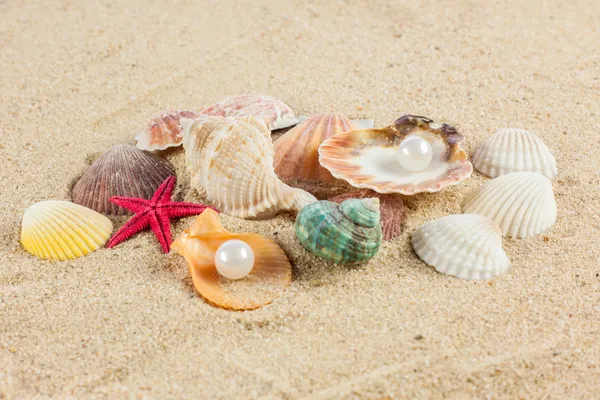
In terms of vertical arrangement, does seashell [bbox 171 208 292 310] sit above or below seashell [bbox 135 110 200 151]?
below

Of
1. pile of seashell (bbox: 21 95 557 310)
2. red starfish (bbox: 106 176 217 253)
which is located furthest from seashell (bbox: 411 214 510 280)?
red starfish (bbox: 106 176 217 253)

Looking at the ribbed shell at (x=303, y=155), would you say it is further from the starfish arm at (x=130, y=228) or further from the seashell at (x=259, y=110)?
the starfish arm at (x=130, y=228)

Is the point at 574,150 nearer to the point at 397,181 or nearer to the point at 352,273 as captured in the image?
the point at 397,181

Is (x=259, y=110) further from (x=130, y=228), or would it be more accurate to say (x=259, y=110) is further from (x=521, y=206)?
(x=521, y=206)

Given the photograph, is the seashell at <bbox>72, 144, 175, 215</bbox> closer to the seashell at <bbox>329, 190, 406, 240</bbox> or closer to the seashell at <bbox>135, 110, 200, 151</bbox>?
the seashell at <bbox>135, 110, 200, 151</bbox>

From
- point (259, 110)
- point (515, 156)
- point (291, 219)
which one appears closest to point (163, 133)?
point (259, 110)

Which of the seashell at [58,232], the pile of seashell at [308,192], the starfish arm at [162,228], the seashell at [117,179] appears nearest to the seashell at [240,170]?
the pile of seashell at [308,192]

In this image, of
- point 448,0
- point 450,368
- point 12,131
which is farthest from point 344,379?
point 448,0
